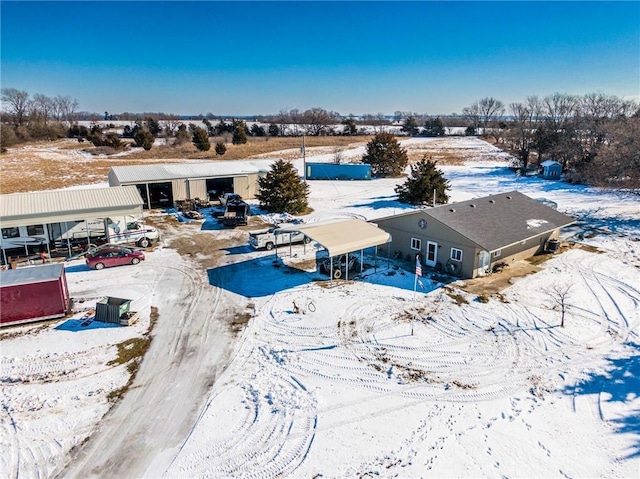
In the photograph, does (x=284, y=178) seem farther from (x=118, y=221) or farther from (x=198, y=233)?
(x=118, y=221)

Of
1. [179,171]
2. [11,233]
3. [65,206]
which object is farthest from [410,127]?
[11,233]

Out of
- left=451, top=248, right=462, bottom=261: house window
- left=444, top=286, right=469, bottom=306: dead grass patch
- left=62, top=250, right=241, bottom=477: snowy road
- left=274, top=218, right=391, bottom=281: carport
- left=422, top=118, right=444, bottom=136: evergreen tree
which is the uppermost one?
left=422, top=118, right=444, bottom=136: evergreen tree

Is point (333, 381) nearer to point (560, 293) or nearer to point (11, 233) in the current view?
point (560, 293)

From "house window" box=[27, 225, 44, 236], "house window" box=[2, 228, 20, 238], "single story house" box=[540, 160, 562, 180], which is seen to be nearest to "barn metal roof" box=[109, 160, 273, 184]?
"house window" box=[27, 225, 44, 236]

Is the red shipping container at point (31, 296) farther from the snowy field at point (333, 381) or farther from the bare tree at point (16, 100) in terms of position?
the bare tree at point (16, 100)

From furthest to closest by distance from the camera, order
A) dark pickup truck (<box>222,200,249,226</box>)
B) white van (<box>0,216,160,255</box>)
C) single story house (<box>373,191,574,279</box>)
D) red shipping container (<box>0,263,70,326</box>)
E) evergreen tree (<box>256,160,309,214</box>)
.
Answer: evergreen tree (<box>256,160,309,214</box>) → dark pickup truck (<box>222,200,249,226</box>) → white van (<box>0,216,160,255</box>) → single story house (<box>373,191,574,279</box>) → red shipping container (<box>0,263,70,326</box>)

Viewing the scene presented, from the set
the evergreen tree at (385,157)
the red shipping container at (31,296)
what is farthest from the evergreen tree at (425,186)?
the red shipping container at (31,296)

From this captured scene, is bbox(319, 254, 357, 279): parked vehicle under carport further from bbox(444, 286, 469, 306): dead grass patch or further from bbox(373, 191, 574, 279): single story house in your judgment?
bbox(444, 286, 469, 306): dead grass patch
